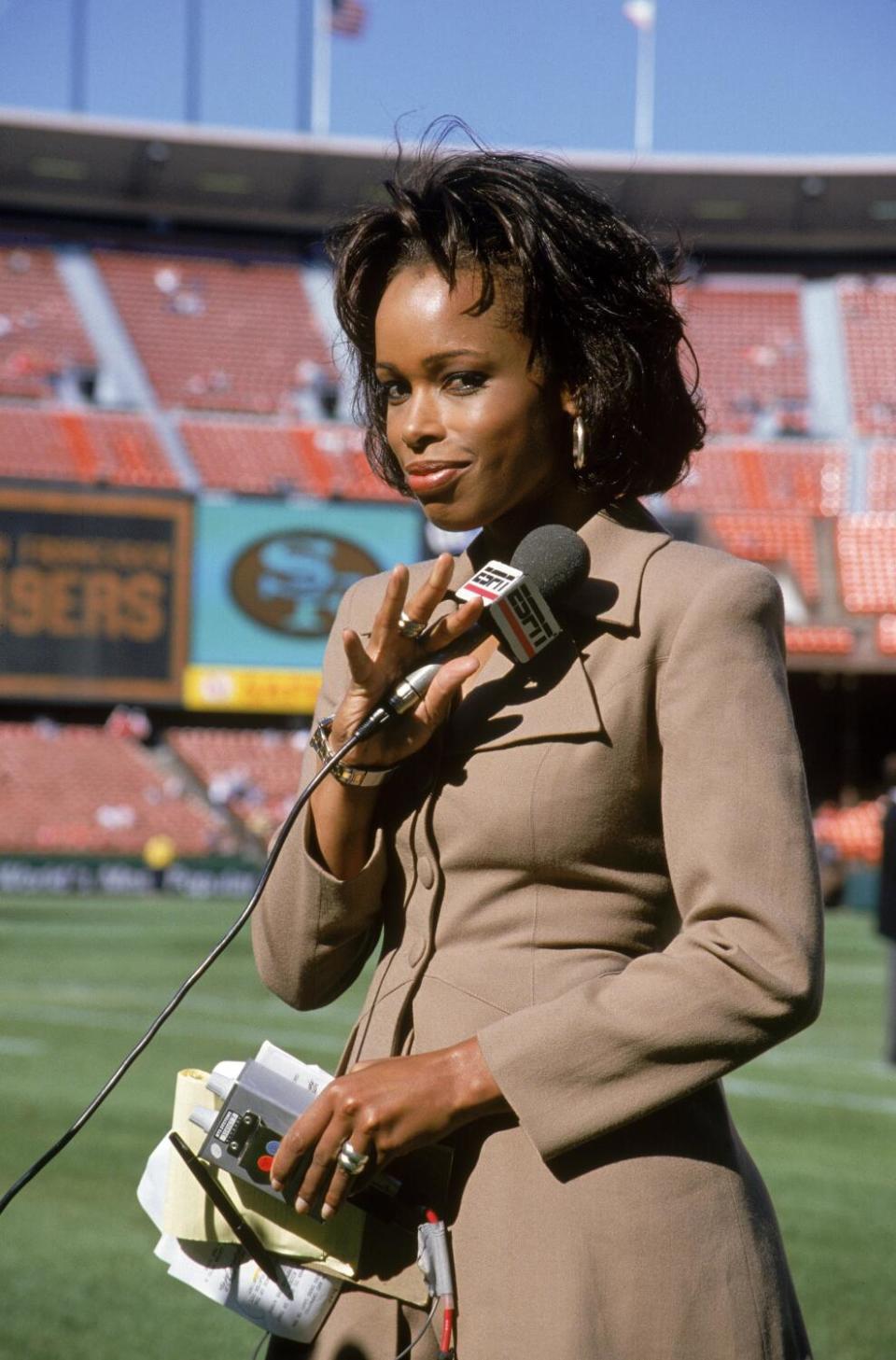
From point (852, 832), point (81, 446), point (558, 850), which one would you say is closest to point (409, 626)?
point (558, 850)

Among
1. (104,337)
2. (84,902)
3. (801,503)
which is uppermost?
(104,337)

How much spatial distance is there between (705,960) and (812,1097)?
8784 mm

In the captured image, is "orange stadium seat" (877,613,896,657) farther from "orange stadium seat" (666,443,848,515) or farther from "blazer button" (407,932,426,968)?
"blazer button" (407,932,426,968)

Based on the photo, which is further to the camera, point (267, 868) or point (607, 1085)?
point (267, 868)

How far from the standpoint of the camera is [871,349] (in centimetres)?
3806

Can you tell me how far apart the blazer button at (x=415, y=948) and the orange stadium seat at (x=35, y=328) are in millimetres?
33709

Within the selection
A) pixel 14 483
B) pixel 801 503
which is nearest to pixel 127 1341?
pixel 14 483

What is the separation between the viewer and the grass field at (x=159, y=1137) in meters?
5.56

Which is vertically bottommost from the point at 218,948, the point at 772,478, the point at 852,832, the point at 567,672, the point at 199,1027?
the point at 852,832

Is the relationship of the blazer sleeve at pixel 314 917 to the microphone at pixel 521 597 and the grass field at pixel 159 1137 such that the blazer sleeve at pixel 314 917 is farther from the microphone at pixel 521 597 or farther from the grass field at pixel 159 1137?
the grass field at pixel 159 1137

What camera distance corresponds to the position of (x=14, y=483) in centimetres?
3011

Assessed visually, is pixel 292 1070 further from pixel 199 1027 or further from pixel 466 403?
pixel 199 1027

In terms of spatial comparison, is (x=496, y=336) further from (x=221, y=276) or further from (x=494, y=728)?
(x=221, y=276)

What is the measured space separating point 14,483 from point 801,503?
15.3 meters
